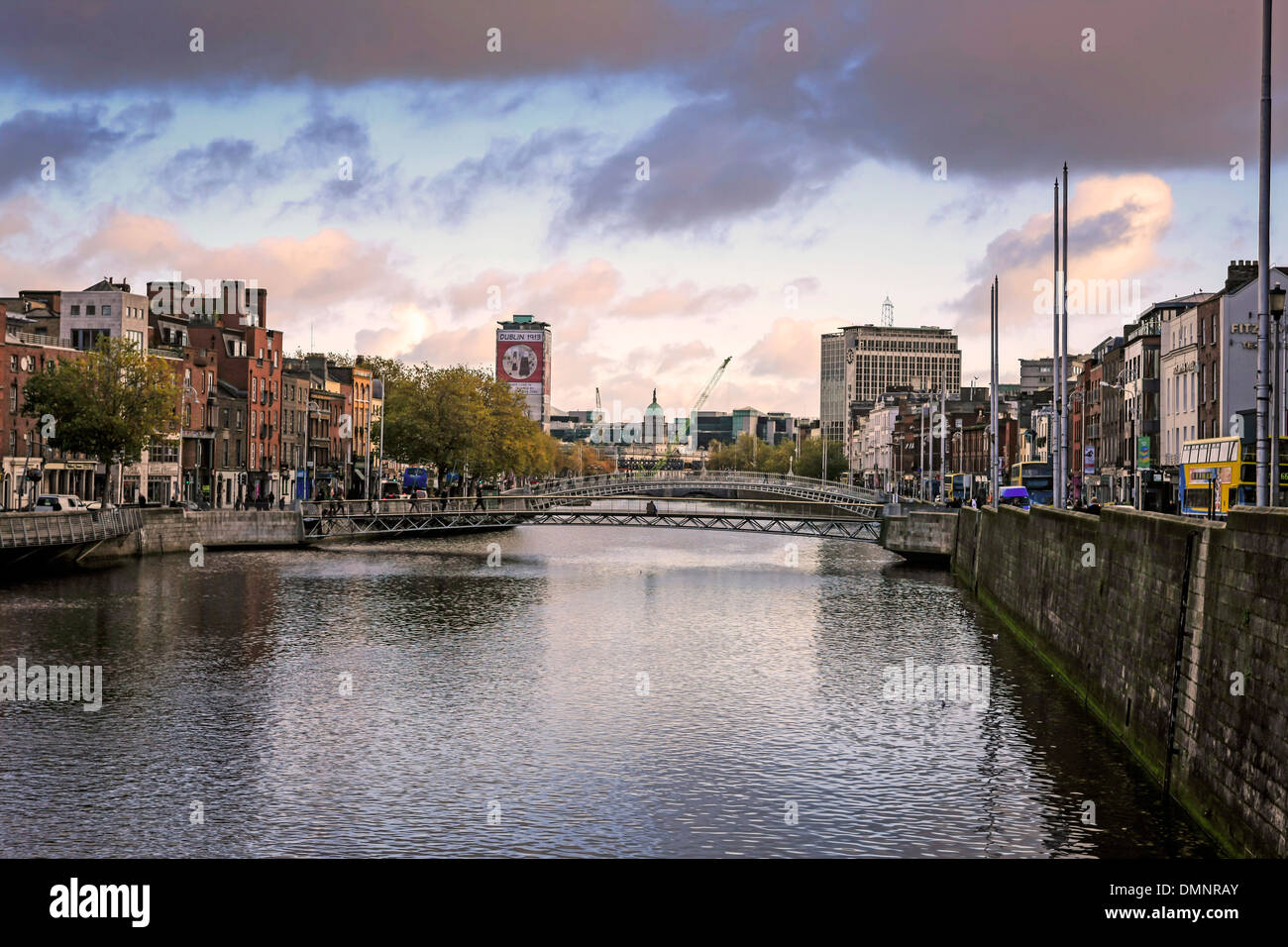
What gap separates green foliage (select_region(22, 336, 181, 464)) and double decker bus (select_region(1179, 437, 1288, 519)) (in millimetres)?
60184

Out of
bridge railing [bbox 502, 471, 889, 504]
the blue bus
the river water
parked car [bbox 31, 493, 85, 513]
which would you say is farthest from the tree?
the blue bus

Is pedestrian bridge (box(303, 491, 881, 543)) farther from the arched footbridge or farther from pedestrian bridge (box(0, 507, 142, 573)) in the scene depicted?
pedestrian bridge (box(0, 507, 142, 573))

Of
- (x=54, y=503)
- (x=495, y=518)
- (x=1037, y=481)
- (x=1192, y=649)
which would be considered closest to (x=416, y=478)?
(x=495, y=518)

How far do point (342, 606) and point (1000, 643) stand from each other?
26.6 m

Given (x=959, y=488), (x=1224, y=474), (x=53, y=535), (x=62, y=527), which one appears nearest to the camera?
(x=1224, y=474)

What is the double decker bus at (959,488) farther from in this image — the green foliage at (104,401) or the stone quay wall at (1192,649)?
the stone quay wall at (1192,649)

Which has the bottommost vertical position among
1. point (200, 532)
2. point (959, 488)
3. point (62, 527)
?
point (200, 532)

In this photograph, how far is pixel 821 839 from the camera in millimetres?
23625

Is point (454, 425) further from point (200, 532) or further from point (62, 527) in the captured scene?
point (62, 527)

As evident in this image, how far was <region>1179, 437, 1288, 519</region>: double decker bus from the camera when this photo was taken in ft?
159

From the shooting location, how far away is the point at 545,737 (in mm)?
31844

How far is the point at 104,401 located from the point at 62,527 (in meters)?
17.3

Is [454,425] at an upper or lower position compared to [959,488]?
upper
